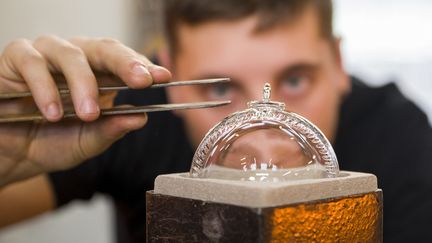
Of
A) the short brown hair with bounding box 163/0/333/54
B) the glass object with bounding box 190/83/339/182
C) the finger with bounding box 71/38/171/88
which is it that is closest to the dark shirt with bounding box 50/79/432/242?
the short brown hair with bounding box 163/0/333/54

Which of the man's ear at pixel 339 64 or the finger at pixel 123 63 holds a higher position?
the man's ear at pixel 339 64

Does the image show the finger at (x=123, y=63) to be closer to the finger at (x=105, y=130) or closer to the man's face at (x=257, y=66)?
the finger at (x=105, y=130)

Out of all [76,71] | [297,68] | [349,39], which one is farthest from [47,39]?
[349,39]

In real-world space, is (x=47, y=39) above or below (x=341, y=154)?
above

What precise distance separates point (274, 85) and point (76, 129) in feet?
1.57

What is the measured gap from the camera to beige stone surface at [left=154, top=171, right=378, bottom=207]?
0.47 metres

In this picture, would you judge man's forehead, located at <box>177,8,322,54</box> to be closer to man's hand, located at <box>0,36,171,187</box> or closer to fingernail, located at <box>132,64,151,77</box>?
man's hand, located at <box>0,36,171,187</box>

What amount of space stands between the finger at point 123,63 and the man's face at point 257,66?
15.8 inches

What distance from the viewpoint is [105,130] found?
0.74 metres

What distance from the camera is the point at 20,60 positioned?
78cm

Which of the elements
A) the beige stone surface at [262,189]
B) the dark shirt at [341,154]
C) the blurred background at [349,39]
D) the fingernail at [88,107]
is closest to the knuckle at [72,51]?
the fingernail at [88,107]

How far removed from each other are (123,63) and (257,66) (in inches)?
20.6

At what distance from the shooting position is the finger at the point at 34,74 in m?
0.69

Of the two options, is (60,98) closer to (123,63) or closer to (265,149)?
(123,63)
